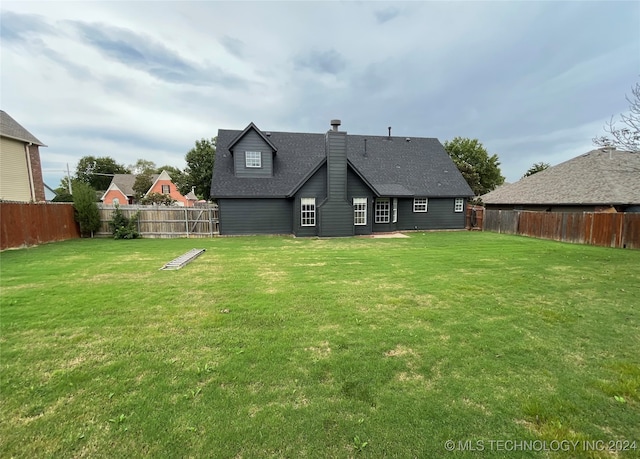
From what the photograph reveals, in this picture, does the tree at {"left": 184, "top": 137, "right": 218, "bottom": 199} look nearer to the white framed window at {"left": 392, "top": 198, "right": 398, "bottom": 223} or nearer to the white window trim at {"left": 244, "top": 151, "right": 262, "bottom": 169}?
the white window trim at {"left": 244, "top": 151, "right": 262, "bottom": 169}

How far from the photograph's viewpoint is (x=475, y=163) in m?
39.9

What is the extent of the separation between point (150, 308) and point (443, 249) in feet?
36.5

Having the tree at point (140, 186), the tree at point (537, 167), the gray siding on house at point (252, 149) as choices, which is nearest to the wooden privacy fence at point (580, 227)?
the gray siding on house at point (252, 149)

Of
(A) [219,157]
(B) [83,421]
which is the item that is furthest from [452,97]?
(B) [83,421]

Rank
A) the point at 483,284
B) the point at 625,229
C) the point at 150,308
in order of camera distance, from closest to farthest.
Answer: the point at 150,308 < the point at 483,284 < the point at 625,229

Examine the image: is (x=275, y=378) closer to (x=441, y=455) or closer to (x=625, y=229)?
(x=441, y=455)

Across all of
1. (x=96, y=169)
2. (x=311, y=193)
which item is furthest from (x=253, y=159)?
(x=96, y=169)

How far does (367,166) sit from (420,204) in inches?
186

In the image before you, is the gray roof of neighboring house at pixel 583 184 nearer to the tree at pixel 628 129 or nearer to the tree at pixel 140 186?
the tree at pixel 628 129

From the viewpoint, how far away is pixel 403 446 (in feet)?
7.77

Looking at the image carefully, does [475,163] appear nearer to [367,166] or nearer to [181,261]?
[367,166]

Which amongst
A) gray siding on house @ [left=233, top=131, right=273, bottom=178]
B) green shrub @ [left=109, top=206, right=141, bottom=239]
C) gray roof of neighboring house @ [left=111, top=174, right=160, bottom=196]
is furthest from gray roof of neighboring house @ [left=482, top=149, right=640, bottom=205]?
gray roof of neighboring house @ [left=111, top=174, right=160, bottom=196]

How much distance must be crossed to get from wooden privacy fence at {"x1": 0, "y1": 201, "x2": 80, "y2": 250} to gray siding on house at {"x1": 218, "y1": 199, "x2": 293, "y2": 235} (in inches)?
311

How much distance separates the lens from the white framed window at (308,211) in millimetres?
17125
